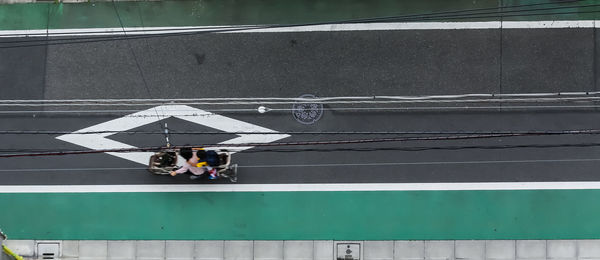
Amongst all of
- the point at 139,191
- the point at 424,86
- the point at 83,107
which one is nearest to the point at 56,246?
the point at 139,191

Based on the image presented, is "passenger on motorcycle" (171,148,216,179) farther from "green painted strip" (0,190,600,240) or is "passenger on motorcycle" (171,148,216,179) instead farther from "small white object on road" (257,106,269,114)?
"small white object on road" (257,106,269,114)

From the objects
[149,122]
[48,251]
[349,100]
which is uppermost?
[349,100]

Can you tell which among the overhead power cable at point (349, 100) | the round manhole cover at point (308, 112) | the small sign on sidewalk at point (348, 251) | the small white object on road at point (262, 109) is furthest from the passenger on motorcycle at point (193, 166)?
the small sign on sidewalk at point (348, 251)

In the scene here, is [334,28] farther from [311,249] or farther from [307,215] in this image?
[311,249]

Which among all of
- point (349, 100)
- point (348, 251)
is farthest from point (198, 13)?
point (348, 251)

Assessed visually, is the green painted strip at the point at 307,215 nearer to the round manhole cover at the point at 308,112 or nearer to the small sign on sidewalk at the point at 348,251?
the small sign on sidewalk at the point at 348,251

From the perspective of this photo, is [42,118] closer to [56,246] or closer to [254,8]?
[56,246]

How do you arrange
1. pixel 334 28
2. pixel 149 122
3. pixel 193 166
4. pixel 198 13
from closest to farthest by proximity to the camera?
pixel 193 166 → pixel 149 122 → pixel 334 28 → pixel 198 13
